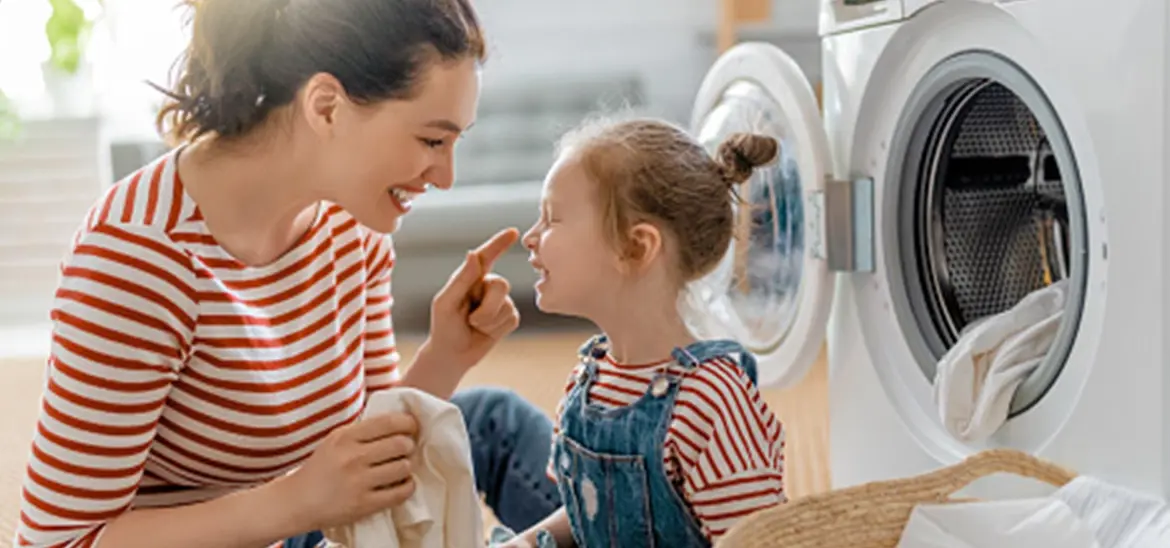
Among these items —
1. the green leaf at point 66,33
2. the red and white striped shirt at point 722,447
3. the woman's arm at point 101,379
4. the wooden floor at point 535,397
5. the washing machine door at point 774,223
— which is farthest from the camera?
the green leaf at point 66,33

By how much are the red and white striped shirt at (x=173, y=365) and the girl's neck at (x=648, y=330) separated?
0.80 ft

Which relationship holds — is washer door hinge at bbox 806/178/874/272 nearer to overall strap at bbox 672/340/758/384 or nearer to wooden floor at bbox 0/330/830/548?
overall strap at bbox 672/340/758/384

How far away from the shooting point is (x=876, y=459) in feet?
4.54

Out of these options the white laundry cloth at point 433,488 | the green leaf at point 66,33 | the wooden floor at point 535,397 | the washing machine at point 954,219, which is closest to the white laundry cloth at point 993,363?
the washing machine at point 954,219

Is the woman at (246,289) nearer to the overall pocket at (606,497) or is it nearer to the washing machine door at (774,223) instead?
the overall pocket at (606,497)

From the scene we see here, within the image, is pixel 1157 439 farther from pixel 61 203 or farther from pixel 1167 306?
pixel 61 203

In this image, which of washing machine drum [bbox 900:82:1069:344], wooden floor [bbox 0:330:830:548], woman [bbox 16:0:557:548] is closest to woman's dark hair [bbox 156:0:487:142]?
woman [bbox 16:0:557:548]

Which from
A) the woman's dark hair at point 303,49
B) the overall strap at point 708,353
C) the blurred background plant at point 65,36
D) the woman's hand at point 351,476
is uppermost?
the blurred background plant at point 65,36

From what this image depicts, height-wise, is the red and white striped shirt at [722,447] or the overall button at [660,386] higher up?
the overall button at [660,386]

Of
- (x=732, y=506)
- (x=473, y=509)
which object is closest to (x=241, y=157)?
(x=473, y=509)

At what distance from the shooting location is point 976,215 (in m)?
1.37

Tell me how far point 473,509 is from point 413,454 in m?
0.06

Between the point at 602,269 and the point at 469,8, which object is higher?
the point at 469,8

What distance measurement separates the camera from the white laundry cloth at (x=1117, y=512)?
939 mm
